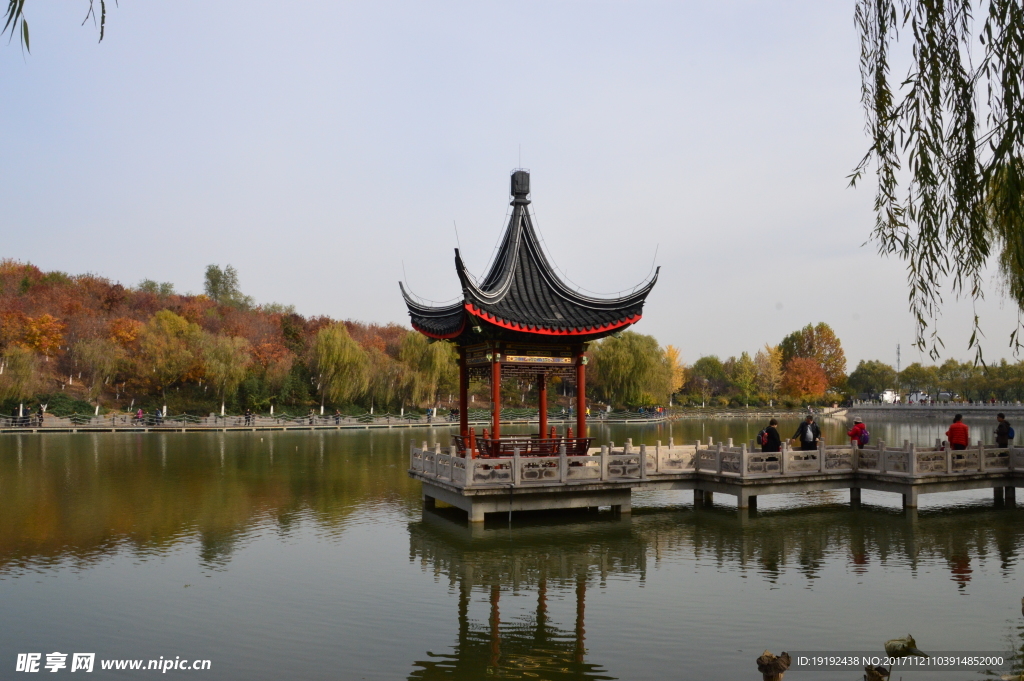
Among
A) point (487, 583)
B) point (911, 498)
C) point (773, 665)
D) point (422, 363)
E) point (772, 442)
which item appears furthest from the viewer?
point (422, 363)

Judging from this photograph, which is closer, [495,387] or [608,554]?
[608,554]

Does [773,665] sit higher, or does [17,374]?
[17,374]

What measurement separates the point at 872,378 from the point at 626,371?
4248 centimetres

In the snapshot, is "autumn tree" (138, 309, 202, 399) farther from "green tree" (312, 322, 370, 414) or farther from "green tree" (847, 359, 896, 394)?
"green tree" (847, 359, 896, 394)

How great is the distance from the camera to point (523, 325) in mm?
13383

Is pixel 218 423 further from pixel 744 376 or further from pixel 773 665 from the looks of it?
pixel 744 376

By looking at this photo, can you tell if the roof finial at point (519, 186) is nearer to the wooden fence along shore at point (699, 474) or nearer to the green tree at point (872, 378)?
the wooden fence along shore at point (699, 474)

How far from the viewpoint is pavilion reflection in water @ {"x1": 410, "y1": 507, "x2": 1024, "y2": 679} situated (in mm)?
7113

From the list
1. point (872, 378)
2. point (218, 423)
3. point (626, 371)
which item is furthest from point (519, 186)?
point (872, 378)

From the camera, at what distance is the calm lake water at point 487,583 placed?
7000mm

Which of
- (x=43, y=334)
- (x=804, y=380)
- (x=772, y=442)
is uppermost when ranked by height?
(x=43, y=334)

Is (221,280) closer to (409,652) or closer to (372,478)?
(372,478)

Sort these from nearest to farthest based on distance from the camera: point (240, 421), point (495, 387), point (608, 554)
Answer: point (608, 554) < point (495, 387) < point (240, 421)

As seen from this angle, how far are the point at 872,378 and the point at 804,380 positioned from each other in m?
14.7
